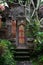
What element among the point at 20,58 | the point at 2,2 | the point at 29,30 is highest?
the point at 2,2

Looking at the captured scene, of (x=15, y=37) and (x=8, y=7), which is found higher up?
(x=8, y=7)

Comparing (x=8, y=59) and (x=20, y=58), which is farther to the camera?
(x=20, y=58)

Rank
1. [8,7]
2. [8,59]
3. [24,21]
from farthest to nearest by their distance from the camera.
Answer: [8,7] < [24,21] < [8,59]

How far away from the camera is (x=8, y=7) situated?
755 cm

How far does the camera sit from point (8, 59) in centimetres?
522

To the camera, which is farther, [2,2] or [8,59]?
[2,2]

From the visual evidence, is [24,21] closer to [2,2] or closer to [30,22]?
[30,22]

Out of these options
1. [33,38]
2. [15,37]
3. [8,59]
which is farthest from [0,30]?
[8,59]

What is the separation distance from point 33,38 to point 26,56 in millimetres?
530

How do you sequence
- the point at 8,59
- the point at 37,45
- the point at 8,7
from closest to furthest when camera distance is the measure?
the point at 8,59
the point at 37,45
the point at 8,7

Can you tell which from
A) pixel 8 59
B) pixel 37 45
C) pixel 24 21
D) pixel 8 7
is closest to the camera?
pixel 8 59

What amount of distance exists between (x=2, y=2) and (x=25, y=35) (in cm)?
111

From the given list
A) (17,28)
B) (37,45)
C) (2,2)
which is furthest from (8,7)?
(37,45)

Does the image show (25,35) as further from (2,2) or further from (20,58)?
(2,2)
